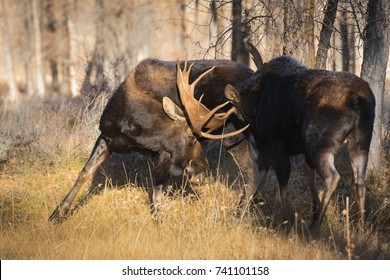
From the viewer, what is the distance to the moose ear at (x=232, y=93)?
8613 millimetres

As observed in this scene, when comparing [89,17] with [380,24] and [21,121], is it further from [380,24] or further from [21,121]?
[380,24]

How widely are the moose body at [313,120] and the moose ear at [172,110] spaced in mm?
1055

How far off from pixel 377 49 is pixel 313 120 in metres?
2.34

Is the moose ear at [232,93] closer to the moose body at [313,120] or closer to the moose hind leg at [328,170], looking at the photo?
the moose body at [313,120]

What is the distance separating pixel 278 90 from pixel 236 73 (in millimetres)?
1590

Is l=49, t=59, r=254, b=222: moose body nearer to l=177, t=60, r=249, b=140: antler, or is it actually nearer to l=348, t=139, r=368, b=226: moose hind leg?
l=177, t=60, r=249, b=140: antler

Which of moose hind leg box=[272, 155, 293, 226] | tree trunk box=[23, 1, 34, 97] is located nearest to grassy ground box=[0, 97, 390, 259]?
moose hind leg box=[272, 155, 293, 226]

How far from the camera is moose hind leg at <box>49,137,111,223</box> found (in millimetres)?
8469

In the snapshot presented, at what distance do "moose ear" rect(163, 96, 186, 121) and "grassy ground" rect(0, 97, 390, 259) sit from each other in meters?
1.03

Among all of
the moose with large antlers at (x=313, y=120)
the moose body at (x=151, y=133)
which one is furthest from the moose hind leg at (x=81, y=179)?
the moose with large antlers at (x=313, y=120)

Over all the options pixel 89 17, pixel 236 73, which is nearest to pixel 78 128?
pixel 236 73

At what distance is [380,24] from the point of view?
8.62 metres

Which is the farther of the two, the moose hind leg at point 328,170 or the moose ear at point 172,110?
the moose ear at point 172,110

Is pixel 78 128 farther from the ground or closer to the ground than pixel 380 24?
closer to the ground
